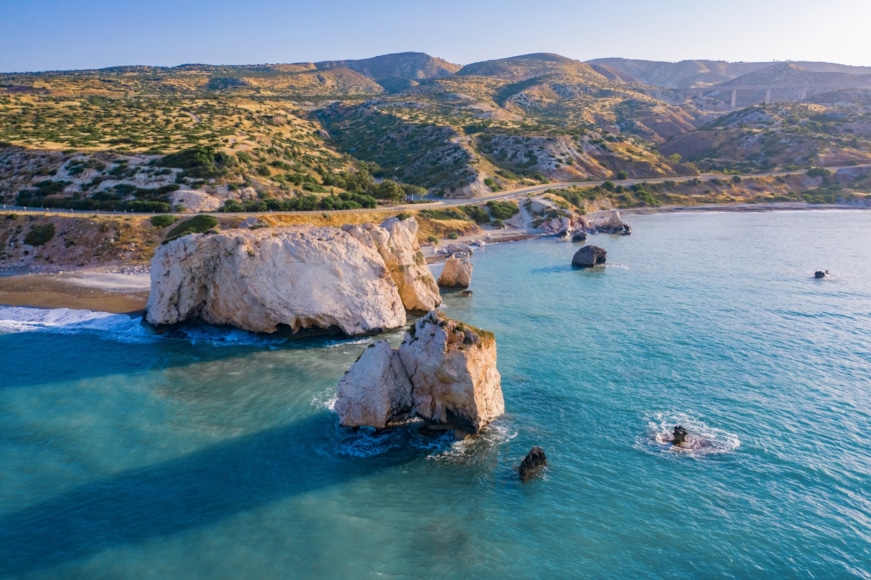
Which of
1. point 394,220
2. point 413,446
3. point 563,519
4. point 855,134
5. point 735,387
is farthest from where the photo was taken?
point 855,134

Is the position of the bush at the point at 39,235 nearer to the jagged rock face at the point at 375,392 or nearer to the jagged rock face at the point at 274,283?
the jagged rock face at the point at 274,283

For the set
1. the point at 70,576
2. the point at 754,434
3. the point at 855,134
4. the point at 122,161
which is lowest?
the point at 70,576

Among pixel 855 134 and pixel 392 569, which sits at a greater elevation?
pixel 855 134

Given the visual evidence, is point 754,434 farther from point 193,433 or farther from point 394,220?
point 394,220

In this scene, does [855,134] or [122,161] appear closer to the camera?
[122,161]

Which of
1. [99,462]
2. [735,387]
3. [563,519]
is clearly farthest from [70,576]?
[735,387]

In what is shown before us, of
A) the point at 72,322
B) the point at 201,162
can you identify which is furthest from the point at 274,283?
the point at 201,162

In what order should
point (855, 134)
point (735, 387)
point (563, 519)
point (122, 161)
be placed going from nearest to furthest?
1. point (563, 519)
2. point (735, 387)
3. point (122, 161)
4. point (855, 134)

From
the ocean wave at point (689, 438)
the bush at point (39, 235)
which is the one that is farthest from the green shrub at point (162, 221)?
the ocean wave at point (689, 438)
